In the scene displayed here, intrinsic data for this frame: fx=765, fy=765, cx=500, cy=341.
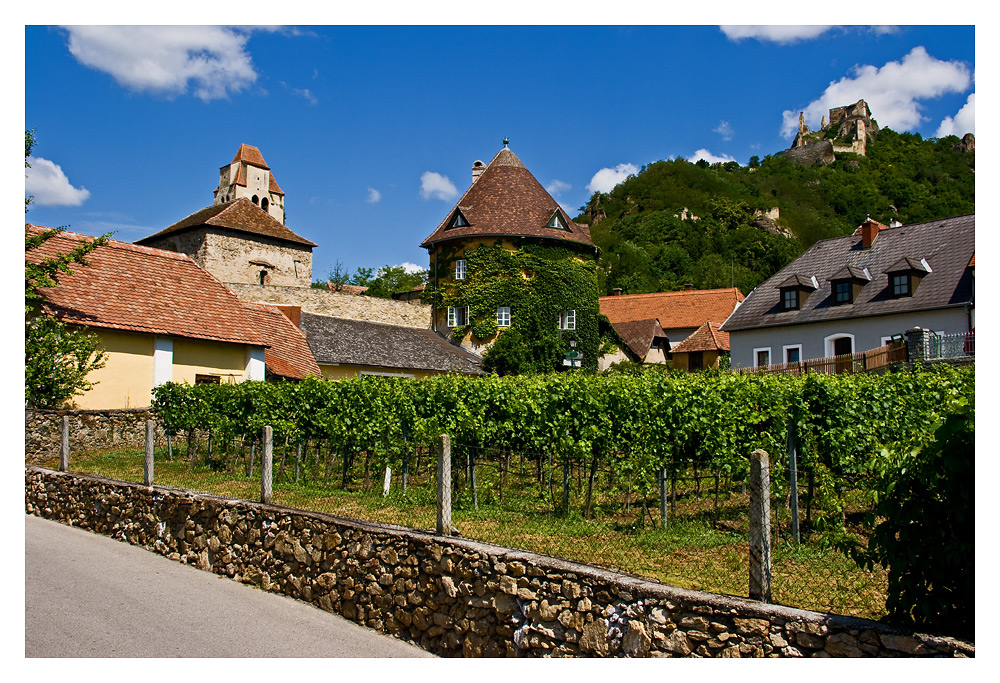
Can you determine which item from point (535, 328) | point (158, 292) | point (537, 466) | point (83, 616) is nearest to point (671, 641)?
point (83, 616)

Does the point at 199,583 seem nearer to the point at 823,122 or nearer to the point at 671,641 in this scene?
the point at 671,641

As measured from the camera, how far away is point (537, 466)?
1244 cm

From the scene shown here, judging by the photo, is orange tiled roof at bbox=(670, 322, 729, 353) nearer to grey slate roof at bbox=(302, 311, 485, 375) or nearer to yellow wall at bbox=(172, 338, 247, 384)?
grey slate roof at bbox=(302, 311, 485, 375)

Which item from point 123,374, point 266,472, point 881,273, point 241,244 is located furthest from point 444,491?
point 241,244

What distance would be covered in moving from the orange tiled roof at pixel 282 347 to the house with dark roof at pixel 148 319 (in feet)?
4.02

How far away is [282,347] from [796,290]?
902 inches

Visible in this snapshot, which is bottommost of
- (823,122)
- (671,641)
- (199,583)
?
(199,583)

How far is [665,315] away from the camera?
187 feet

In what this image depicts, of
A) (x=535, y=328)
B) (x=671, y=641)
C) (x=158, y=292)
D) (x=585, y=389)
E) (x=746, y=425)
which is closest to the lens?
(x=671, y=641)

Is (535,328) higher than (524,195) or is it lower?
lower

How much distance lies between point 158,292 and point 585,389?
16739 millimetres

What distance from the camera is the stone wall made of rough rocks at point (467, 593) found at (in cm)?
468

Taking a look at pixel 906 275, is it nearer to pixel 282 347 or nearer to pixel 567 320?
pixel 567 320

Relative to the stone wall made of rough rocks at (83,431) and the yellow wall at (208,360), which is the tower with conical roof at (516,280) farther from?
the stone wall made of rough rocks at (83,431)
